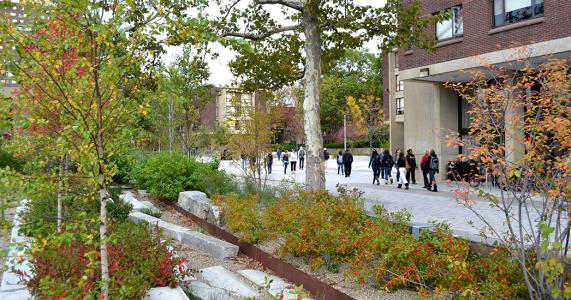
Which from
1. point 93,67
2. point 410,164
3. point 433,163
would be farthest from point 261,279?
point 410,164

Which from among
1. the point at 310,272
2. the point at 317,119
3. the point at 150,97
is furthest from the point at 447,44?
the point at 150,97

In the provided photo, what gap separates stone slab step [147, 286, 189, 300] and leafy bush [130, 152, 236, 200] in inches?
312

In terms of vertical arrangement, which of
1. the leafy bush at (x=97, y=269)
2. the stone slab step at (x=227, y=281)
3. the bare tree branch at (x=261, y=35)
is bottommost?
the stone slab step at (x=227, y=281)

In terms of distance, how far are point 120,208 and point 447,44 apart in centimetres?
1375

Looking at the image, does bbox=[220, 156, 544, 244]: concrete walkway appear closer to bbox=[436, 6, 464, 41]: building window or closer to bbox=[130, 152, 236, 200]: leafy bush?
bbox=[130, 152, 236, 200]: leafy bush

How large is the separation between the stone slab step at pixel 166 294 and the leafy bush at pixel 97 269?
85 millimetres

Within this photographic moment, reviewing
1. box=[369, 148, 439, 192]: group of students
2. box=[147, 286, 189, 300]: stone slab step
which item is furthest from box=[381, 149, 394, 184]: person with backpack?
box=[147, 286, 189, 300]: stone slab step

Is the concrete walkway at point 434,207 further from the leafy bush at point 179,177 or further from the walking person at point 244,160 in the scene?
the leafy bush at point 179,177

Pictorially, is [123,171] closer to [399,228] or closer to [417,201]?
[417,201]

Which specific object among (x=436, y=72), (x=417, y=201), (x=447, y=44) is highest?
(x=447, y=44)

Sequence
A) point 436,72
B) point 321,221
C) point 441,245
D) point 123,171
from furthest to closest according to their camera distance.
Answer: point 123,171 < point 436,72 < point 321,221 < point 441,245

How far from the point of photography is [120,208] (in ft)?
26.5

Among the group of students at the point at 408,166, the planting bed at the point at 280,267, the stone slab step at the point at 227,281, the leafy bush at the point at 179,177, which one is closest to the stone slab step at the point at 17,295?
the stone slab step at the point at 227,281

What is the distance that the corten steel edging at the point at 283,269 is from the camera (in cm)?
549
